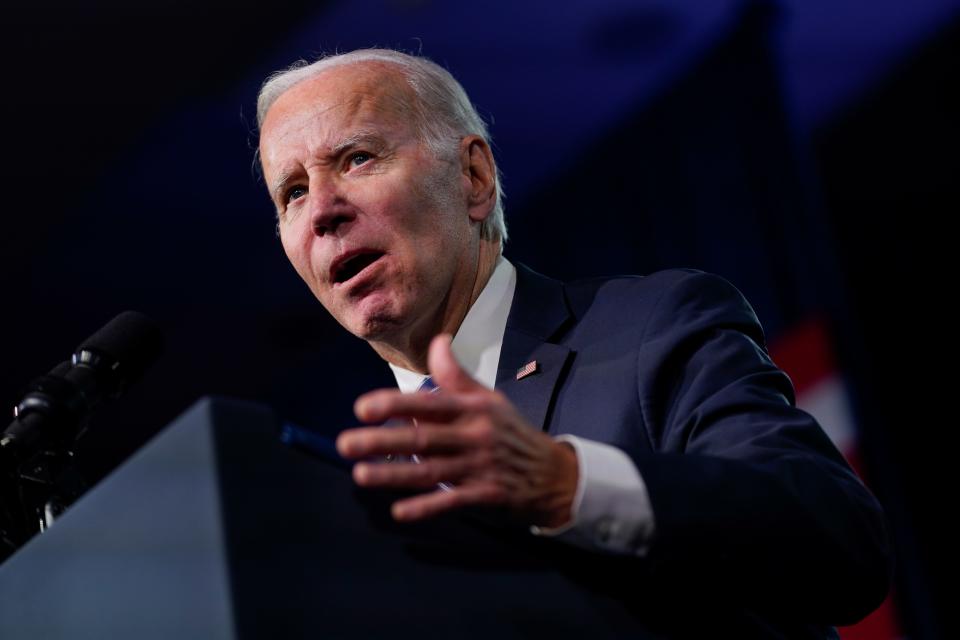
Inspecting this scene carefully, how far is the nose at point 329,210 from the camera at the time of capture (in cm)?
157

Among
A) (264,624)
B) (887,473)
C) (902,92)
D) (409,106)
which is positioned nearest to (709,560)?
(264,624)

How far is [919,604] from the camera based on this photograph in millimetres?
3678

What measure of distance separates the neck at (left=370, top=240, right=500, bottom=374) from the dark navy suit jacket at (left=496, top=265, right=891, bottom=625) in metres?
0.09

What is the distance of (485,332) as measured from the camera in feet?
5.23

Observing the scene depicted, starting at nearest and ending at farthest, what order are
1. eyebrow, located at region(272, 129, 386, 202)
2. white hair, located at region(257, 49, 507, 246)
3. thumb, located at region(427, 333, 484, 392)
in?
thumb, located at region(427, 333, 484, 392)
eyebrow, located at region(272, 129, 386, 202)
white hair, located at region(257, 49, 507, 246)

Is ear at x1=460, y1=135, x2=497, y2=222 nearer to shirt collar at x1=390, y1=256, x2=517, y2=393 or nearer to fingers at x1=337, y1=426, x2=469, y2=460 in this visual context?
shirt collar at x1=390, y1=256, x2=517, y2=393

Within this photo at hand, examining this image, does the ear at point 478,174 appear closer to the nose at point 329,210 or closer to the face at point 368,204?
the face at point 368,204

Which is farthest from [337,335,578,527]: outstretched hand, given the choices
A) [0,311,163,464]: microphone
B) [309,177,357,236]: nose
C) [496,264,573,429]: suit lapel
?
[309,177,357,236]: nose

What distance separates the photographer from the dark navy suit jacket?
0.84 metres

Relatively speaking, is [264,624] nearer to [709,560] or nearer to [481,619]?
→ [481,619]

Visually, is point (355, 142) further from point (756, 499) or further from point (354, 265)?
point (756, 499)

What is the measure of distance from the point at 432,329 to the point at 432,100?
0.40m

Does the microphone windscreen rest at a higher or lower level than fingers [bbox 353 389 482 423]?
higher

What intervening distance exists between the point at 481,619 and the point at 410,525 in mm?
77
